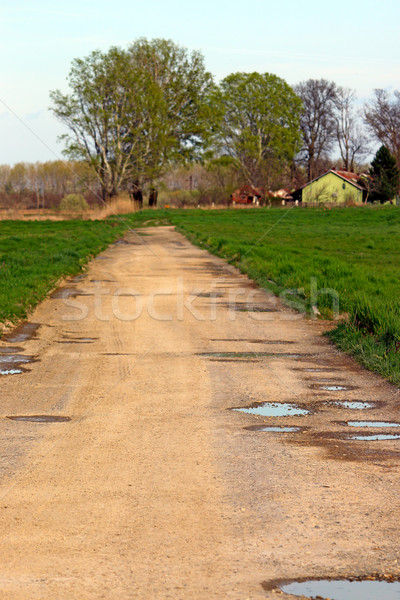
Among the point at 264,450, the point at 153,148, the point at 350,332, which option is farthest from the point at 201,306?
the point at 153,148

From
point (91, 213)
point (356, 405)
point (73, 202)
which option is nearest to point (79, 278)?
point (356, 405)

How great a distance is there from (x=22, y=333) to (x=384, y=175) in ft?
227

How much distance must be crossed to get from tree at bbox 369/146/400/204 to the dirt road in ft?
224

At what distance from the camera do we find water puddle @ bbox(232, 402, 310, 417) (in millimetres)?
6535

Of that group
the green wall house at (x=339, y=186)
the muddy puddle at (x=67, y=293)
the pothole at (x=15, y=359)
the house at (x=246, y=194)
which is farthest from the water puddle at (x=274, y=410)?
the house at (x=246, y=194)

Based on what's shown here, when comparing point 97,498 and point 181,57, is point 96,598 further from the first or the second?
point 181,57

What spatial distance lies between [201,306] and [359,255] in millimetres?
12135

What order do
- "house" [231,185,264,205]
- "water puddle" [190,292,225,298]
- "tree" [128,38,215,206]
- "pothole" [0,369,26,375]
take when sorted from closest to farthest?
1. "pothole" [0,369,26,375]
2. "water puddle" [190,292,225,298]
3. "tree" [128,38,215,206]
4. "house" [231,185,264,205]

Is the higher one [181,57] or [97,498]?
[181,57]

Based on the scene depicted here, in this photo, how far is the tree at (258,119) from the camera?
8362cm

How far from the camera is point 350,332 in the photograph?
9742mm

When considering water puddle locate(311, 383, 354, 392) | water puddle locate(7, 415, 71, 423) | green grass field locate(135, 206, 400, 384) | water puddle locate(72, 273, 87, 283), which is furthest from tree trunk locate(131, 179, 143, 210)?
water puddle locate(7, 415, 71, 423)

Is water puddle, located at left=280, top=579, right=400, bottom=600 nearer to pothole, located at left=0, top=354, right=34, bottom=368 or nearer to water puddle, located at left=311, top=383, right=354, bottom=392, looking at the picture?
water puddle, located at left=311, top=383, right=354, bottom=392

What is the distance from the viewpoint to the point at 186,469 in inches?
197
